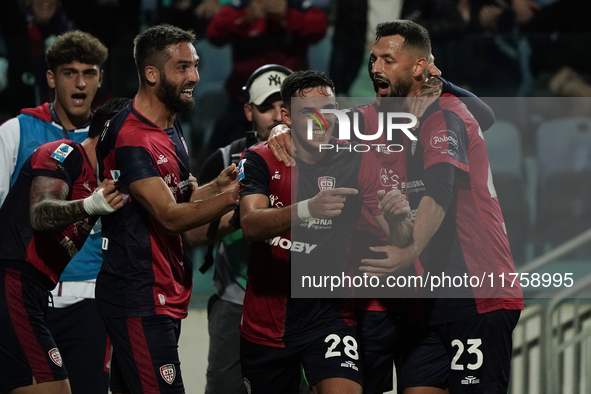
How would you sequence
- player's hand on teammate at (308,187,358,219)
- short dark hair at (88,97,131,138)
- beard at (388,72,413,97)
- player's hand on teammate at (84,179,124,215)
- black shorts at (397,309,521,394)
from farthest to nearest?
short dark hair at (88,97,131,138)
beard at (388,72,413,97)
black shorts at (397,309,521,394)
player's hand on teammate at (84,179,124,215)
player's hand on teammate at (308,187,358,219)

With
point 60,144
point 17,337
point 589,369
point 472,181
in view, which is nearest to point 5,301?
point 17,337

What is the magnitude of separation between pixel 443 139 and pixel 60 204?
5.50ft

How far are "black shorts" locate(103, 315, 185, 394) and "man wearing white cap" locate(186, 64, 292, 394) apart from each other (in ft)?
2.98

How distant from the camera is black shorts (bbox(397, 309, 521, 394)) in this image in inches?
128

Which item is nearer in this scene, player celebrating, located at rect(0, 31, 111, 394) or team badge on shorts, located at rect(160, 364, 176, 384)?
team badge on shorts, located at rect(160, 364, 176, 384)

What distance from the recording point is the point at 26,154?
4.07 meters

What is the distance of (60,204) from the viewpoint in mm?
3197

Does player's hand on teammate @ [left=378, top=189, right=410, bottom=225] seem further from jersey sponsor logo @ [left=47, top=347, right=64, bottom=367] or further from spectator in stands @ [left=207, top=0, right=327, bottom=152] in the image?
spectator in stands @ [left=207, top=0, right=327, bottom=152]

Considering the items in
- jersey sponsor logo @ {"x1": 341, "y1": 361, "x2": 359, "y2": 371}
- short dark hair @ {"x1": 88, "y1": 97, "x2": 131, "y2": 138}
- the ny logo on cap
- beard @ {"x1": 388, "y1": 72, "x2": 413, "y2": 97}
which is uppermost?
the ny logo on cap

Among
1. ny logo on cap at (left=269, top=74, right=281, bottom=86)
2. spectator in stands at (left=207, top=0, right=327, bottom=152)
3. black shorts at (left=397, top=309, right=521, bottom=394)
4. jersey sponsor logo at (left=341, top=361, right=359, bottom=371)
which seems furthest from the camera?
spectator in stands at (left=207, top=0, right=327, bottom=152)

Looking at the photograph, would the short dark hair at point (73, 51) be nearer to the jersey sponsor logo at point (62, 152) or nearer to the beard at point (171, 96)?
the jersey sponsor logo at point (62, 152)

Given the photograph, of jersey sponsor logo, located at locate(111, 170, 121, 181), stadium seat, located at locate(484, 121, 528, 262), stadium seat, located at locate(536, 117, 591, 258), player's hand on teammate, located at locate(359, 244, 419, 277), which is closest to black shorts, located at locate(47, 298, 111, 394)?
jersey sponsor logo, located at locate(111, 170, 121, 181)

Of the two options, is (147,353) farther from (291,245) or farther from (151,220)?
(291,245)

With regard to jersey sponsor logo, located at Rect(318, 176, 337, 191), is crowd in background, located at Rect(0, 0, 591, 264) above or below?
above
